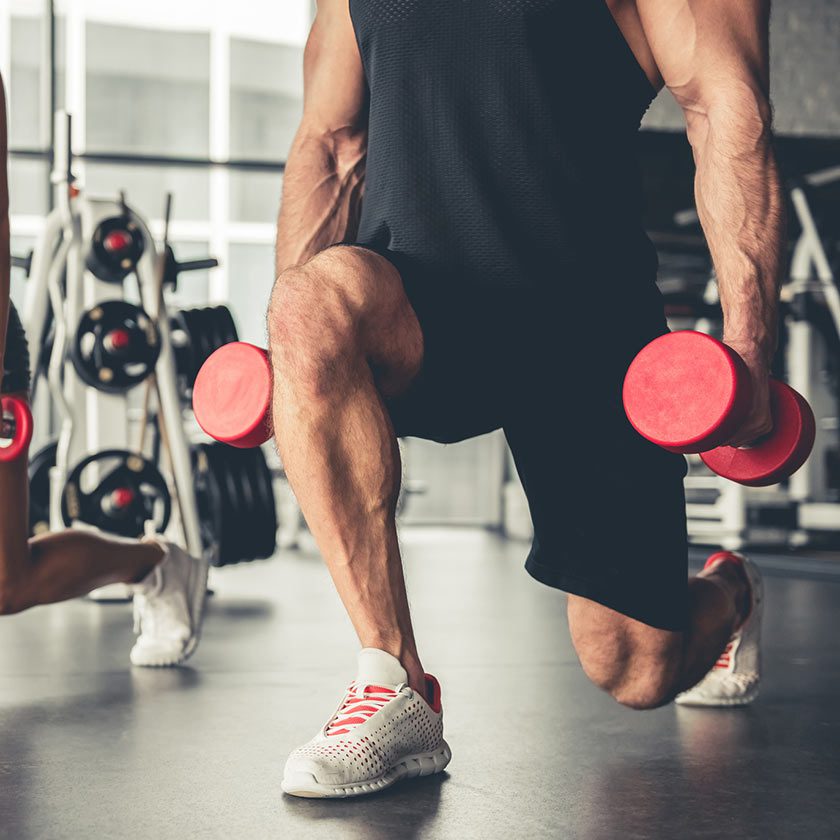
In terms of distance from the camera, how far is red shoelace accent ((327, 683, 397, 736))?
4.32ft

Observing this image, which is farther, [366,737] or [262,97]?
[262,97]

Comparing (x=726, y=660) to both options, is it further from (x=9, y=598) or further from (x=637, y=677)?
(x=9, y=598)

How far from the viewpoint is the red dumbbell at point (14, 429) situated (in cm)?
177

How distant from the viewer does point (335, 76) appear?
1.71 meters

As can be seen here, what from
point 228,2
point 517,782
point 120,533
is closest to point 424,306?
point 517,782

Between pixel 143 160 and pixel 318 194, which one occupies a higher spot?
pixel 143 160

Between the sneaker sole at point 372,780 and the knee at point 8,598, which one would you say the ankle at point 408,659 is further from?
the knee at point 8,598

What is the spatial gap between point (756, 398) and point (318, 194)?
76 cm

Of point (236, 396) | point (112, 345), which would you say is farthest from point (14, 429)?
point (112, 345)

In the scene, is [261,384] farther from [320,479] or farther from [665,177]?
[665,177]

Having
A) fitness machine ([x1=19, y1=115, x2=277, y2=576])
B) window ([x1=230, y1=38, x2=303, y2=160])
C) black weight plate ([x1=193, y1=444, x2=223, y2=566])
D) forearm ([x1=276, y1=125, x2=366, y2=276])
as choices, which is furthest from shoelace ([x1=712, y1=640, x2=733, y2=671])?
window ([x1=230, y1=38, x2=303, y2=160])

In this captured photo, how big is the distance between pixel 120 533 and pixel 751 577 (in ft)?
6.52

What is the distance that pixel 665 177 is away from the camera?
6840 millimetres

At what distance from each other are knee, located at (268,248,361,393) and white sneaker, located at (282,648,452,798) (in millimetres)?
317
